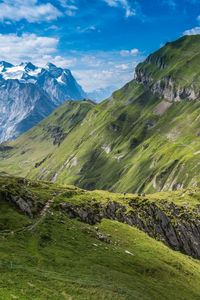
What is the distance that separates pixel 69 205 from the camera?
90750 millimetres

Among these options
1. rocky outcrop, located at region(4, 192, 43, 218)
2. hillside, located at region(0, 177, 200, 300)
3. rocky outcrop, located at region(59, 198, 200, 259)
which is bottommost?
rocky outcrop, located at region(59, 198, 200, 259)

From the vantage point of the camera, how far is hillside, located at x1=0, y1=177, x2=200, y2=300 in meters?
43.6

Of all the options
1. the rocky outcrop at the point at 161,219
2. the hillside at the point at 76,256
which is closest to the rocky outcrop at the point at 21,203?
the hillside at the point at 76,256

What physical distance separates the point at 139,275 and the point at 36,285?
32719 mm

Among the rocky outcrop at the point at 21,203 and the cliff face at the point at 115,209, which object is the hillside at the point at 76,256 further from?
the cliff face at the point at 115,209

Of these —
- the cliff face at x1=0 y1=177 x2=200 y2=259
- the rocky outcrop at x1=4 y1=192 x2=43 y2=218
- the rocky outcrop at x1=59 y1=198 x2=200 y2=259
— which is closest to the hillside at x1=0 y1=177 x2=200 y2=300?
the rocky outcrop at x1=4 y1=192 x2=43 y2=218

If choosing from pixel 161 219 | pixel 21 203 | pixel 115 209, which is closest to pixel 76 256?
pixel 21 203

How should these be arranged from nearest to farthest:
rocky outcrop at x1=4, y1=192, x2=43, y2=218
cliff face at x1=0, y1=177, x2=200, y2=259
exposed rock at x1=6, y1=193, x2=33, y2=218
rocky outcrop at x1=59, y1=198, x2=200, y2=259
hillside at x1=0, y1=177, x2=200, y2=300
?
hillside at x1=0, y1=177, x2=200, y2=300, rocky outcrop at x1=4, y1=192, x2=43, y2=218, exposed rock at x1=6, y1=193, x2=33, y2=218, cliff face at x1=0, y1=177, x2=200, y2=259, rocky outcrop at x1=59, y1=198, x2=200, y2=259

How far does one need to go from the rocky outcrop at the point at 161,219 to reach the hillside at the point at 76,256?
0.92 m

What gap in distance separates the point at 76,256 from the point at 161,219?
6921 cm

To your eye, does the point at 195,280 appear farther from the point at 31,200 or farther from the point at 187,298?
the point at 31,200

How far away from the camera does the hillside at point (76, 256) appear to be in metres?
43.6

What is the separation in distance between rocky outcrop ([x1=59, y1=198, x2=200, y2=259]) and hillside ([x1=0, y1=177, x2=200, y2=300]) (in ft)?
3.01

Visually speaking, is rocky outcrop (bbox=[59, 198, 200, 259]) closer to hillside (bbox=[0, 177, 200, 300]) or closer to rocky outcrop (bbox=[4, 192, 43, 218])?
hillside (bbox=[0, 177, 200, 300])
